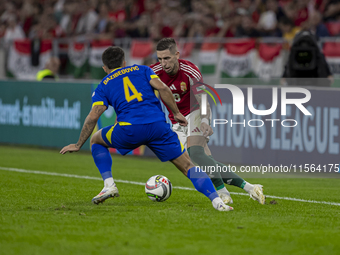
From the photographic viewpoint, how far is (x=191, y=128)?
299 inches

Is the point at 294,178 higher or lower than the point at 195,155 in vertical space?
lower

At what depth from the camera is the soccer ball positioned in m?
7.11

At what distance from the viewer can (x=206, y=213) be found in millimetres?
6352

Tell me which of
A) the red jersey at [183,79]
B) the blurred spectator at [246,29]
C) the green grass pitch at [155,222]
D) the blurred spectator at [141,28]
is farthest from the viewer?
the blurred spectator at [141,28]

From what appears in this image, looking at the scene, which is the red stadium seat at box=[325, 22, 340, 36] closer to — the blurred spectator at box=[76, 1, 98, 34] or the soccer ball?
the blurred spectator at box=[76, 1, 98, 34]

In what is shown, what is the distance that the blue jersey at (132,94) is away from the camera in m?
6.52

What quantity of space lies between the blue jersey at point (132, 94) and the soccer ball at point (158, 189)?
36.7 inches

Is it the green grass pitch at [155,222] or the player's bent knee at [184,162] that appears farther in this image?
the player's bent knee at [184,162]

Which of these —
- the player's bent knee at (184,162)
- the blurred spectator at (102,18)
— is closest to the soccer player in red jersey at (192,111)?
the player's bent knee at (184,162)

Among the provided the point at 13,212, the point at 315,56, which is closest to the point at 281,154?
the point at 315,56

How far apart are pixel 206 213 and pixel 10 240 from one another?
222 centimetres

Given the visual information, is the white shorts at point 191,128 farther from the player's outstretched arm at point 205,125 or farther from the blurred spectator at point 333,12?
the blurred spectator at point 333,12

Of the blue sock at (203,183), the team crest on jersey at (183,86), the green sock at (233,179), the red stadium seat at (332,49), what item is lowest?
the green sock at (233,179)

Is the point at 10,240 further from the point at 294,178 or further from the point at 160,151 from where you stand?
the point at 294,178
